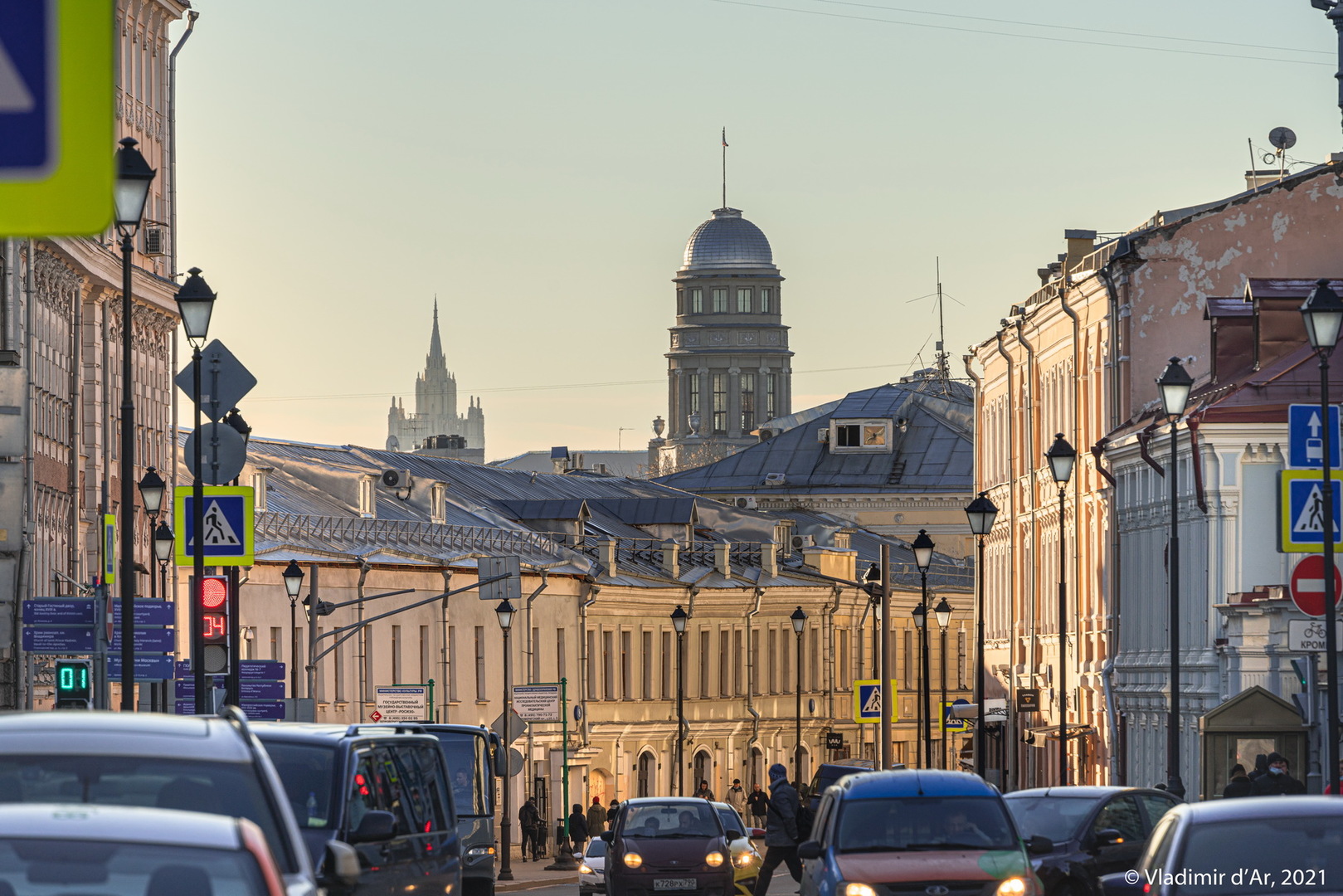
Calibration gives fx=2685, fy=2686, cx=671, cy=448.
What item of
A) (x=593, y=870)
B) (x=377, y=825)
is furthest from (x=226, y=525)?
(x=377, y=825)

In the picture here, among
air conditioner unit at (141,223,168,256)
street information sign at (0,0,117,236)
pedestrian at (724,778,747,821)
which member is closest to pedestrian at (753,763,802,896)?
street information sign at (0,0,117,236)

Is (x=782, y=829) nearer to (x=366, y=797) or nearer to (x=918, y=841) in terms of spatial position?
(x=918, y=841)

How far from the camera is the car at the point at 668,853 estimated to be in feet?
91.8

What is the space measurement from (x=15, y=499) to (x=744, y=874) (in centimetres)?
979

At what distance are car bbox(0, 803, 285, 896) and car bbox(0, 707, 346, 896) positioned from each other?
1.66 meters

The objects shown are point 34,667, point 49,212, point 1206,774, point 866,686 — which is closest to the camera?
point 49,212

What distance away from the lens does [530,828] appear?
202 ft

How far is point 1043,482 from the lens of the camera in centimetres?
5869

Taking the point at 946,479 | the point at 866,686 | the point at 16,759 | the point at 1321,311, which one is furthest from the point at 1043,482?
the point at 946,479

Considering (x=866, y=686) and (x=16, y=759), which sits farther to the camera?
(x=866, y=686)

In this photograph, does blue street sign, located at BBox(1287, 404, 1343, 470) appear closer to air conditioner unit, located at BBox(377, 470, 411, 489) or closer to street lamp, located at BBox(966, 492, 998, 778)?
street lamp, located at BBox(966, 492, 998, 778)

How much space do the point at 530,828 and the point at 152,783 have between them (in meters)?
51.4

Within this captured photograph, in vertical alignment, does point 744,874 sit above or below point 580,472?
below

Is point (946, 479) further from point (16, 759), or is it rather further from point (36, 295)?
point (16, 759)
